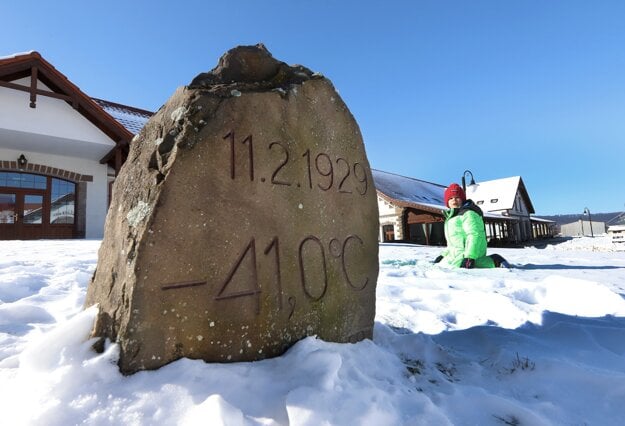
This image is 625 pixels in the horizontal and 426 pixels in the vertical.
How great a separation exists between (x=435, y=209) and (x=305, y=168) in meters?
14.0

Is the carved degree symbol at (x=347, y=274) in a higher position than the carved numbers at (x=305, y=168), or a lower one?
lower

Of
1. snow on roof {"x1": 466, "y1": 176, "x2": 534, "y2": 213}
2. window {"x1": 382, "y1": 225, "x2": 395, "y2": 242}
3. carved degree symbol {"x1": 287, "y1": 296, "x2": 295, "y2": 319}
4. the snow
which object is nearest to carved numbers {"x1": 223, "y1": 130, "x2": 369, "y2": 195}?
carved degree symbol {"x1": 287, "y1": 296, "x2": 295, "y2": 319}

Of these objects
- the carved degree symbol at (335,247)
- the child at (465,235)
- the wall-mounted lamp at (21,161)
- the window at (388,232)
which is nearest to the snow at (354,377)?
the carved degree symbol at (335,247)

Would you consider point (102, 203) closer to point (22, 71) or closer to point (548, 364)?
point (22, 71)

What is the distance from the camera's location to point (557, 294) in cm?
284

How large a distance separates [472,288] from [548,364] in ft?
5.33

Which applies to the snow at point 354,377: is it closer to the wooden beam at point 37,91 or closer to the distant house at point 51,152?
the wooden beam at point 37,91

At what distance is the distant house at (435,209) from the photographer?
15977 mm

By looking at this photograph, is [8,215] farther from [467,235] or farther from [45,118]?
[467,235]

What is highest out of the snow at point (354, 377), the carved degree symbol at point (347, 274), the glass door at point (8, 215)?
the glass door at point (8, 215)

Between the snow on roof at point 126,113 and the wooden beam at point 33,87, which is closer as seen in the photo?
the wooden beam at point 33,87

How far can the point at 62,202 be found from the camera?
9.52m

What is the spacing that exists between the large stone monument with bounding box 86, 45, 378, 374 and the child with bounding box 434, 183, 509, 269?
3252mm

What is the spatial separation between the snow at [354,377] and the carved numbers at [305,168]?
76 centimetres
